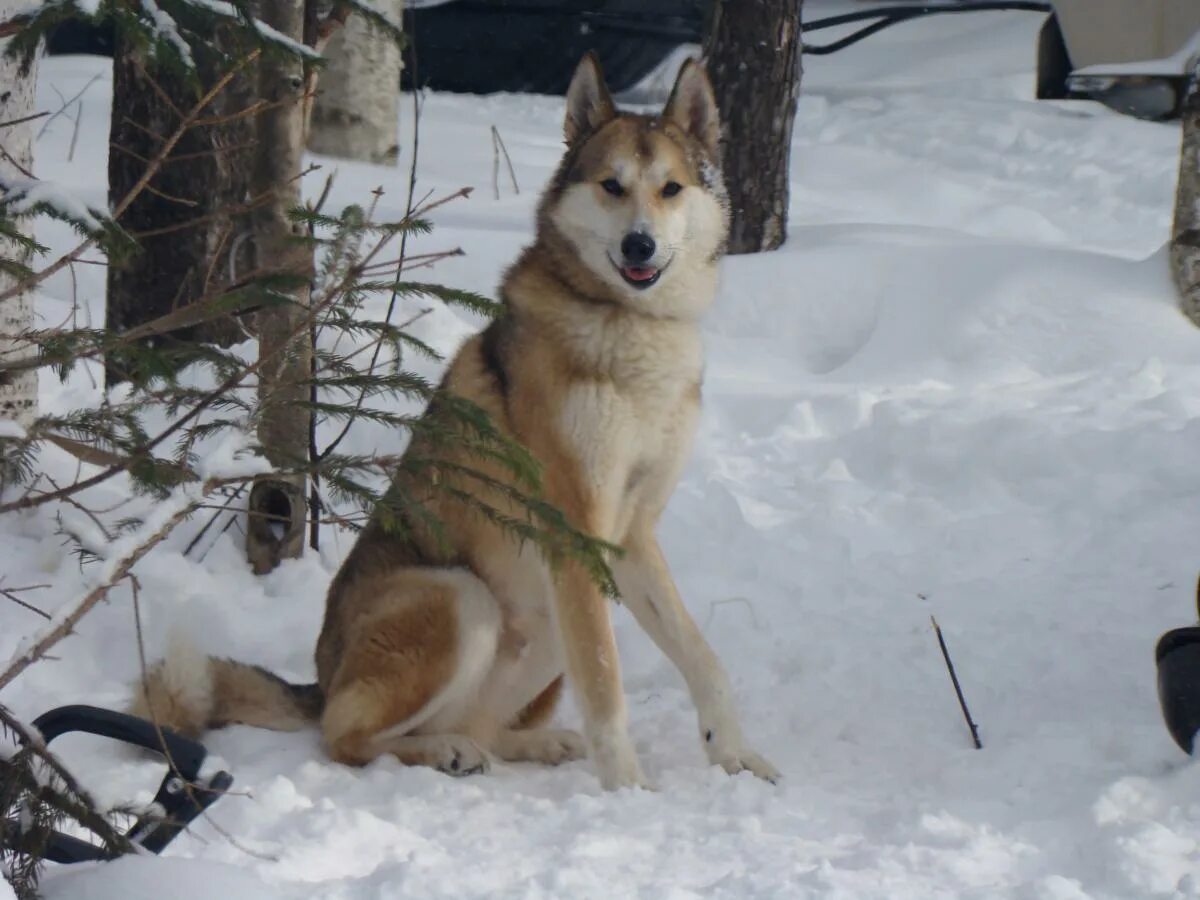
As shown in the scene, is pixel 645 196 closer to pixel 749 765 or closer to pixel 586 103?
pixel 586 103

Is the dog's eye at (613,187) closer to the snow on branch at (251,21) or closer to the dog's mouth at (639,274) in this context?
the dog's mouth at (639,274)

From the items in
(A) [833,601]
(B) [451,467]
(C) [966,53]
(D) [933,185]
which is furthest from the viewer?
(C) [966,53]

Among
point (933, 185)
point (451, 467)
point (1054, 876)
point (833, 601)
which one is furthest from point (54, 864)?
point (933, 185)

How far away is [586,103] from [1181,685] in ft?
7.10

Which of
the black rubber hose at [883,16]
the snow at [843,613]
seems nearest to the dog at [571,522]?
the snow at [843,613]

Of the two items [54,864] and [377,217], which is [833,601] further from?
[377,217]

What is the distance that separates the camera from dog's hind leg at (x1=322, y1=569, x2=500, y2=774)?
11.4ft

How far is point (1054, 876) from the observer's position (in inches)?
104

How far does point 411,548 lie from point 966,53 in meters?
12.0

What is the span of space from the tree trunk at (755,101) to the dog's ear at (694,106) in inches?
124

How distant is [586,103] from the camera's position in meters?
3.94

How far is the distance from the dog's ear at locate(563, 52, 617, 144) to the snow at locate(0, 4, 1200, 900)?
1.59m

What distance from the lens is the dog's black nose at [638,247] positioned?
12.1ft

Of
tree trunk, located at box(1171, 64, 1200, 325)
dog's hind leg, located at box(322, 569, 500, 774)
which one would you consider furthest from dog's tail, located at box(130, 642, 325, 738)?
tree trunk, located at box(1171, 64, 1200, 325)
